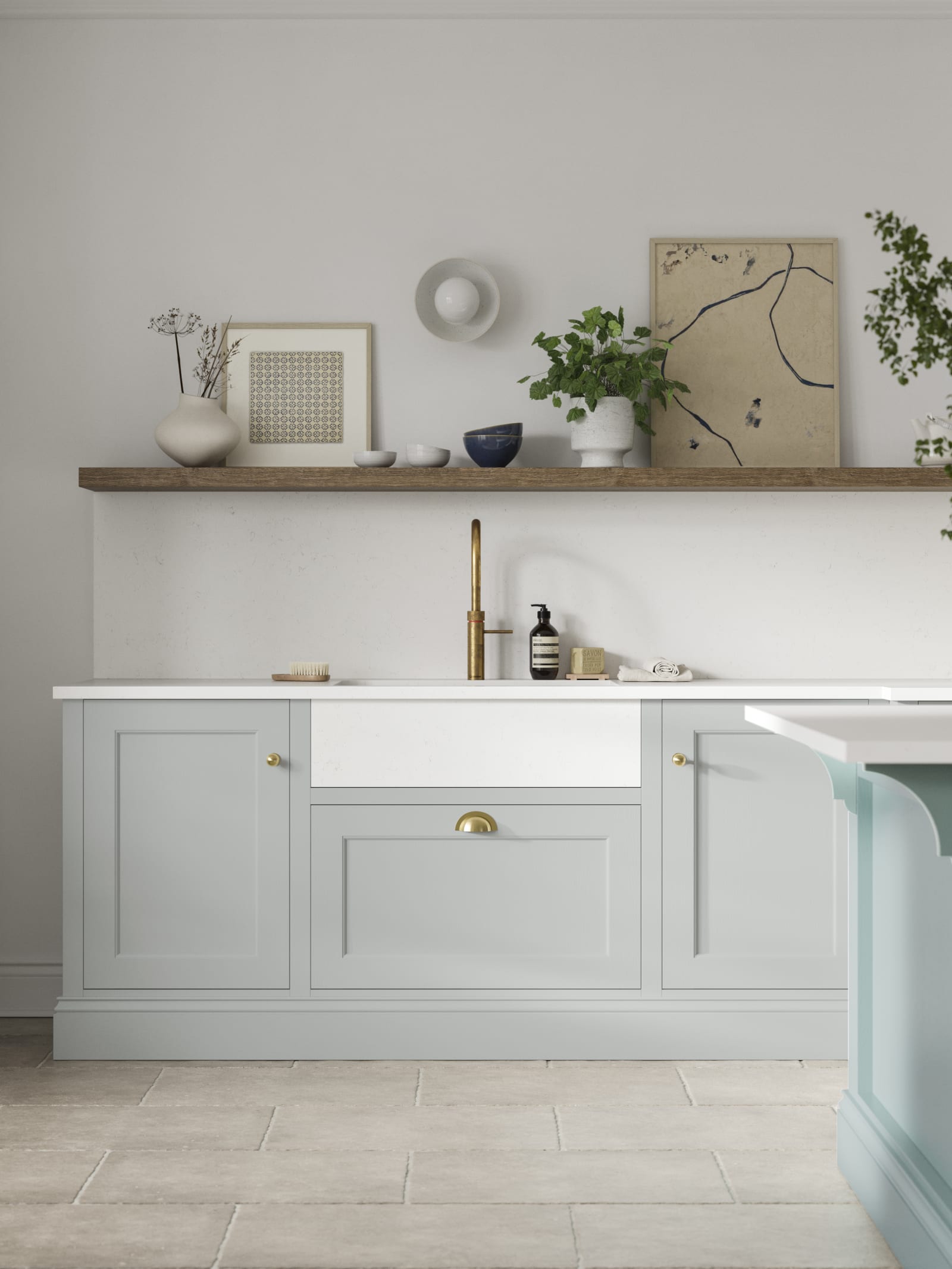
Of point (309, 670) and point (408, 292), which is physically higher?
point (408, 292)

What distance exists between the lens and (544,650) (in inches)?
126

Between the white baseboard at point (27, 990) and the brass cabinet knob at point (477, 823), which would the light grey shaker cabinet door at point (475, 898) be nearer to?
the brass cabinet knob at point (477, 823)

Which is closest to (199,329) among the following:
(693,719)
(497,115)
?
(497,115)

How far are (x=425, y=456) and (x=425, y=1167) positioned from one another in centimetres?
175

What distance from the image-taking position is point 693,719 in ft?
9.52

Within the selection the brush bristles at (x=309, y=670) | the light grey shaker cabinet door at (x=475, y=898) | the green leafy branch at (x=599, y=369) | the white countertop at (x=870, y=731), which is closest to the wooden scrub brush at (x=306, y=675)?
the brush bristles at (x=309, y=670)

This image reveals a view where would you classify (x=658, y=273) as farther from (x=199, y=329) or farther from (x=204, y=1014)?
(x=204, y=1014)

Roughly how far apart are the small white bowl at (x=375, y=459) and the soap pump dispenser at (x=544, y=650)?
1.92ft

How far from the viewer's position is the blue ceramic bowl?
3137mm

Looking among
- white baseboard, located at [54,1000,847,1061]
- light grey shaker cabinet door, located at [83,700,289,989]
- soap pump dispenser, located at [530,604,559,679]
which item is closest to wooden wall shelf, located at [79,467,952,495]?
soap pump dispenser, located at [530,604,559,679]

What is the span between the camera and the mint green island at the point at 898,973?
1.66 metres

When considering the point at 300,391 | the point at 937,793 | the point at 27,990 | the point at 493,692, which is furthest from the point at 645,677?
the point at 27,990

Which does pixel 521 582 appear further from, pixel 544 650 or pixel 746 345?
pixel 746 345

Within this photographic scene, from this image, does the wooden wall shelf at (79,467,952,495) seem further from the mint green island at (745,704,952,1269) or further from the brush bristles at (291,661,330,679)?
the mint green island at (745,704,952,1269)
